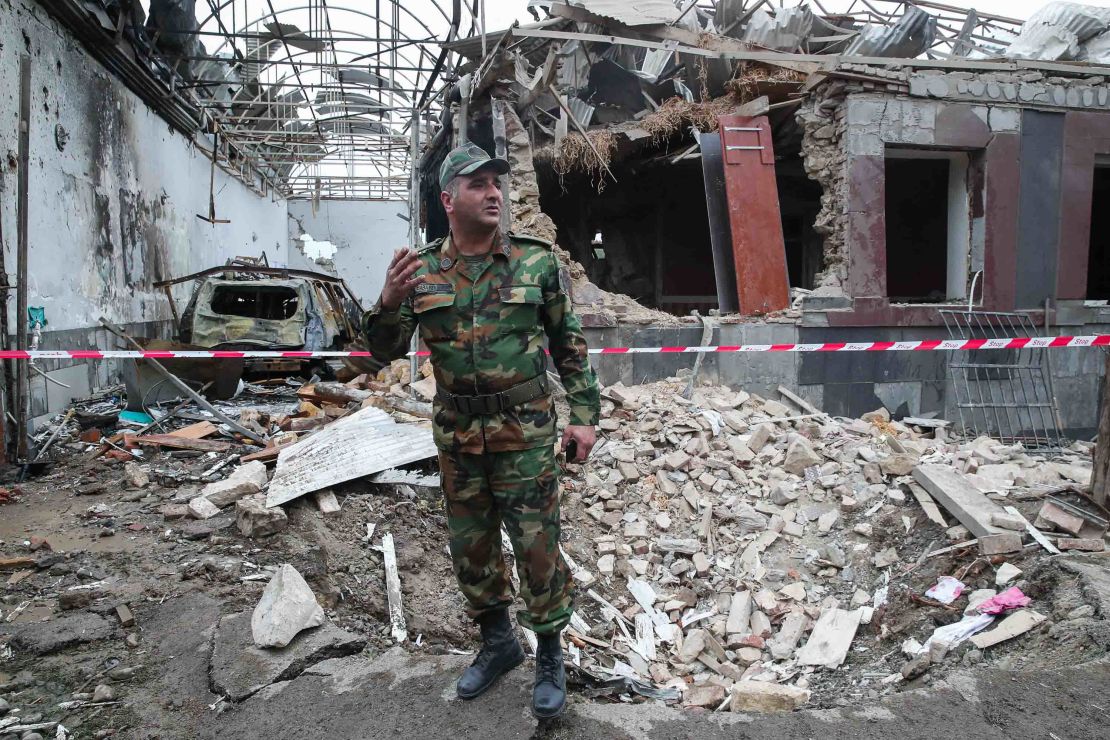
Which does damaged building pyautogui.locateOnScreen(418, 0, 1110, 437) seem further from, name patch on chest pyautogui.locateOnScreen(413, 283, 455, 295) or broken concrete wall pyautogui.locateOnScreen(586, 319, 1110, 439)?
name patch on chest pyautogui.locateOnScreen(413, 283, 455, 295)

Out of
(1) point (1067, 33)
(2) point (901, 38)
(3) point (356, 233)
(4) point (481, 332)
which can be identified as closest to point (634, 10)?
(2) point (901, 38)

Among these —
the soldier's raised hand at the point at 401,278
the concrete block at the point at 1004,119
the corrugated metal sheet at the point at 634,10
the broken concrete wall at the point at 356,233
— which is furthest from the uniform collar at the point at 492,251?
the broken concrete wall at the point at 356,233

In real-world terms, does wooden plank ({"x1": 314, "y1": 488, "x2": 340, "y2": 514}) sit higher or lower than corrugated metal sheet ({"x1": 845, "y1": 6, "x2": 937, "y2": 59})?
lower

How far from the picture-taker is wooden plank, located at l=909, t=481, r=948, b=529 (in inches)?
144

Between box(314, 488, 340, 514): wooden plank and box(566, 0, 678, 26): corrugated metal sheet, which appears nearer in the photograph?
box(314, 488, 340, 514): wooden plank

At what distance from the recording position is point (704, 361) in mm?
7254

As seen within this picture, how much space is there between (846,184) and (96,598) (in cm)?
760

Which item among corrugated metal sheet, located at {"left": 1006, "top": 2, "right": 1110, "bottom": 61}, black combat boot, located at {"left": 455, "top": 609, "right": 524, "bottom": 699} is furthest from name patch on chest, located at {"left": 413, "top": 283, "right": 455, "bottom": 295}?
corrugated metal sheet, located at {"left": 1006, "top": 2, "right": 1110, "bottom": 61}

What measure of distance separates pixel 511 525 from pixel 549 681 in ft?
1.69

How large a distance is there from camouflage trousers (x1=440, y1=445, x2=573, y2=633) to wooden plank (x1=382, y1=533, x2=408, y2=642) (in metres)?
0.71

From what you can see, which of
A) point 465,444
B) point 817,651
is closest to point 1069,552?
point 817,651

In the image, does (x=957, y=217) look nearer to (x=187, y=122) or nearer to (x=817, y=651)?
(x=817, y=651)

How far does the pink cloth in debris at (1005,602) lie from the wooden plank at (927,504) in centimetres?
76

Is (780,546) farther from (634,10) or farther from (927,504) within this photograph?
(634,10)
